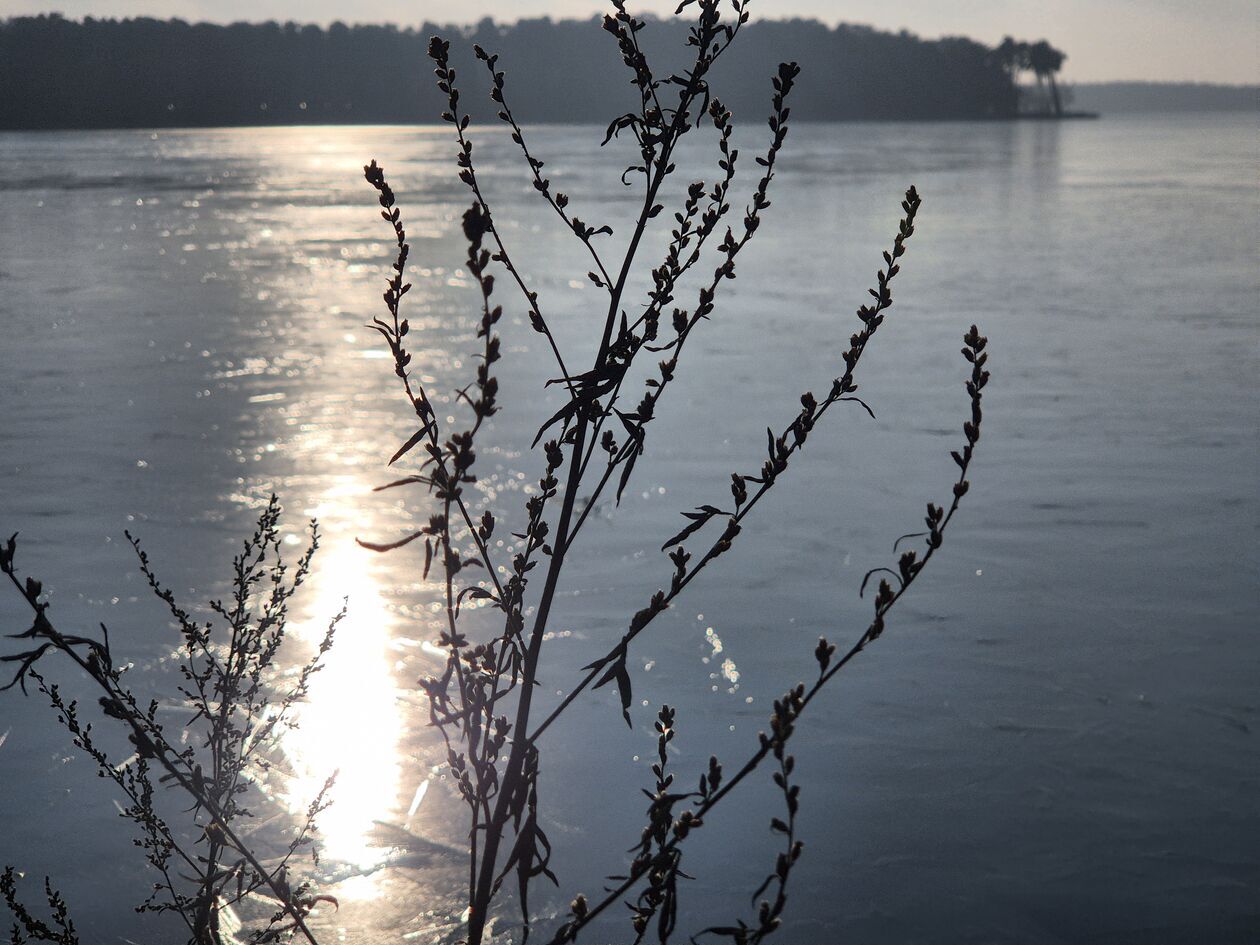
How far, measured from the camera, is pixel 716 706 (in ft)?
13.3

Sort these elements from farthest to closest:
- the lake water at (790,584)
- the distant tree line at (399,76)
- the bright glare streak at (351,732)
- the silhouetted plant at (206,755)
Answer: the distant tree line at (399,76), the bright glare streak at (351,732), the lake water at (790,584), the silhouetted plant at (206,755)

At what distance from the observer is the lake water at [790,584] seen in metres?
3.27

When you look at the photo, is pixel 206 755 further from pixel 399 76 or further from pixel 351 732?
pixel 399 76

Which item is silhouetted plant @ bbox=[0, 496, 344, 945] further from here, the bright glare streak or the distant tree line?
the distant tree line

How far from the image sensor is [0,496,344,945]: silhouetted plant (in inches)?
72.9

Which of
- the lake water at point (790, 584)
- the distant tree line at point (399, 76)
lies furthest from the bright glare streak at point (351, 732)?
the distant tree line at point (399, 76)

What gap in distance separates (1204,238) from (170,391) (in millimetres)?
13330

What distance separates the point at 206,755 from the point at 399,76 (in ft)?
349

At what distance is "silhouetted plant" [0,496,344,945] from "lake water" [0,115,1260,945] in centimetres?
14

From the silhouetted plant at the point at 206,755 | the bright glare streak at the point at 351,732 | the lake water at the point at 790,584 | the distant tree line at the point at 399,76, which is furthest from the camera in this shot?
the distant tree line at the point at 399,76

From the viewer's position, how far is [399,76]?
339ft

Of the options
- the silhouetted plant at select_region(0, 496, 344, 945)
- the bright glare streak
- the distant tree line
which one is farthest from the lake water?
the distant tree line

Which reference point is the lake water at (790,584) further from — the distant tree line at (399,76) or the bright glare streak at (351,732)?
the distant tree line at (399,76)

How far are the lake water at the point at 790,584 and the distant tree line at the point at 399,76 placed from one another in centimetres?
6219
